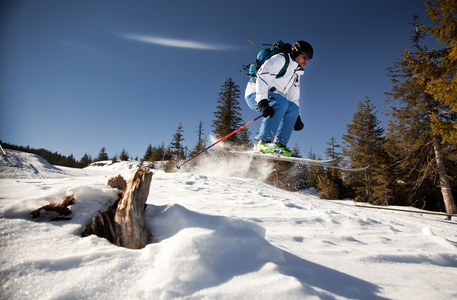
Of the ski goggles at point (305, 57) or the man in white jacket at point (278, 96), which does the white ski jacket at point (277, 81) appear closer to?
the man in white jacket at point (278, 96)

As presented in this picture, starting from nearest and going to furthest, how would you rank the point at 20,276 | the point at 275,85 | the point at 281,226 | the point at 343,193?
the point at 20,276
the point at 281,226
the point at 275,85
the point at 343,193

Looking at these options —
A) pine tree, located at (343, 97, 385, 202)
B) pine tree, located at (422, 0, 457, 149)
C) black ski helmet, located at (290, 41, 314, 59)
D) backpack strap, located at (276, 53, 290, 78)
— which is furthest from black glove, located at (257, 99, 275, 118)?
pine tree, located at (343, 97, 385, 202)

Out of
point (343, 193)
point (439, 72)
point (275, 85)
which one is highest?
point (439, 72)

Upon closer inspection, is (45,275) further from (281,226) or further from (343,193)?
(343,193)

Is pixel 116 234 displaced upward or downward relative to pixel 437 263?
upward

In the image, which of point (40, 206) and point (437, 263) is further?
point (437, 263)

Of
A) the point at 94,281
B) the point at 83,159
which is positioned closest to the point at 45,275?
the point at 94,281

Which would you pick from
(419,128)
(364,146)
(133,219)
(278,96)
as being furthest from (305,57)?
(364,146)

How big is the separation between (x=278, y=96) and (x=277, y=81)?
33 cm

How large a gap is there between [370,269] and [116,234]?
6.22 feet

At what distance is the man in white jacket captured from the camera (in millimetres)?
3744

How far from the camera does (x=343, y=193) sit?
87.9ft

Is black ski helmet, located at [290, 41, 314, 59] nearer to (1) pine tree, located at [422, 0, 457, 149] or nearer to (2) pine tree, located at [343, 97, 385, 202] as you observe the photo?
(1) pine tree, located at [422, 0, 457, 149]

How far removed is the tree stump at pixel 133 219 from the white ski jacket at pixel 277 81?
3042 mm
